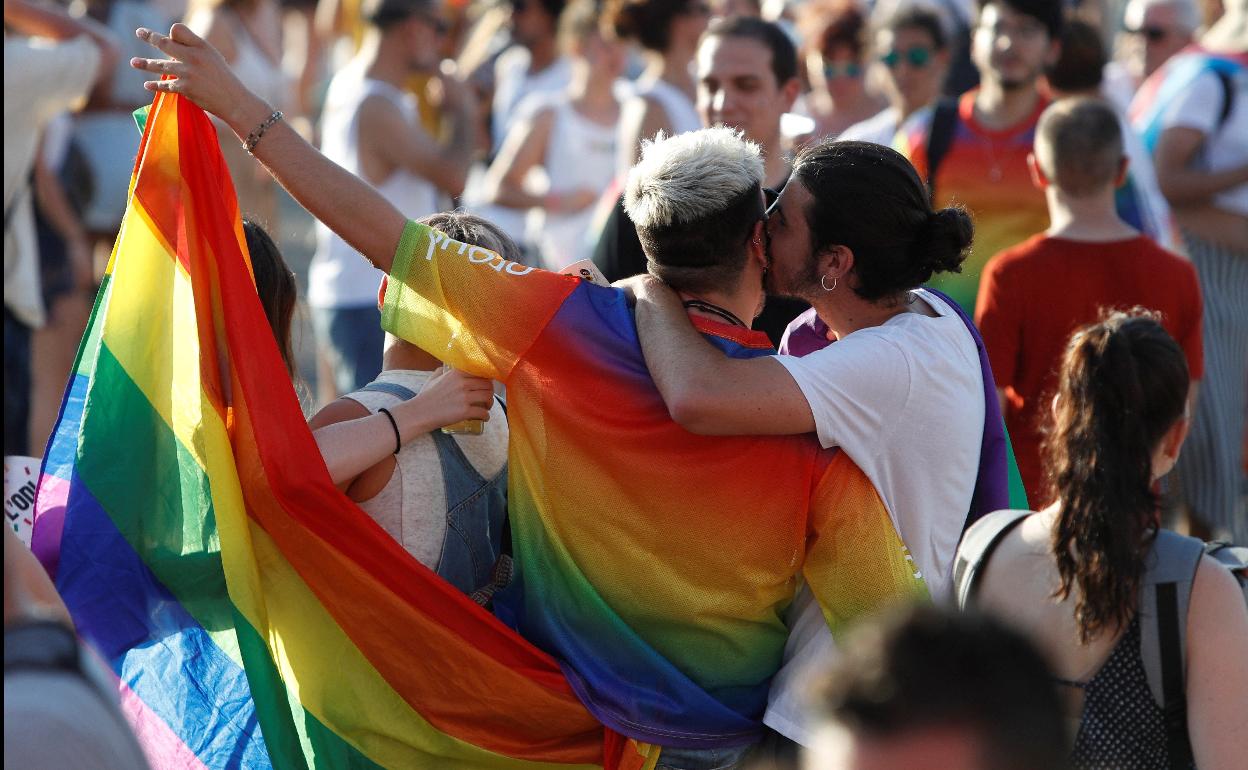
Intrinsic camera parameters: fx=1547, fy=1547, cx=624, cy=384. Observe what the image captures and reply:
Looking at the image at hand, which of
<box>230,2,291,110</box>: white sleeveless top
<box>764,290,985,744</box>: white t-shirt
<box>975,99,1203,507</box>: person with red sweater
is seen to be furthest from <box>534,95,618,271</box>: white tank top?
<box>764,290,985,744</box>: white t-shirt

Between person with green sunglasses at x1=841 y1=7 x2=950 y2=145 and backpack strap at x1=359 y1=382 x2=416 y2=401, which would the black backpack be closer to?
backpack strap at x1=359 y1=382 x2=416 y2=401

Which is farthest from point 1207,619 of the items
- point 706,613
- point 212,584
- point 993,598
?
point 212,584

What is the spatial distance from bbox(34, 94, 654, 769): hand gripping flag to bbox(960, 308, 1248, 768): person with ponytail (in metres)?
0.72

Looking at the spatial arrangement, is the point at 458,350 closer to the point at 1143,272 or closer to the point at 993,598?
the point at 993,598

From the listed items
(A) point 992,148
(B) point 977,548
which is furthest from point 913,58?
(B) point 977,548

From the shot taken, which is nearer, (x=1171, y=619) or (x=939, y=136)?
(x=1171, y=619)

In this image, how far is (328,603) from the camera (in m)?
2.71

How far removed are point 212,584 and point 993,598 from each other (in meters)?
1.34

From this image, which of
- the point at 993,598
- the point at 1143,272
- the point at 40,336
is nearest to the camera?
the point at 993,598

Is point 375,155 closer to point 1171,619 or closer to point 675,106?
point 675,106

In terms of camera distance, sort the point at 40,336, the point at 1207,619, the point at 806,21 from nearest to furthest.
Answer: the point at 1207,619
the point at 40,336
the point at 806,21

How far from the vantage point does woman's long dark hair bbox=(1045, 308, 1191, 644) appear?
246 cm

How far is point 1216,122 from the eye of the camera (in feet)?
19.7

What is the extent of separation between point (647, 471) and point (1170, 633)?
87cm
